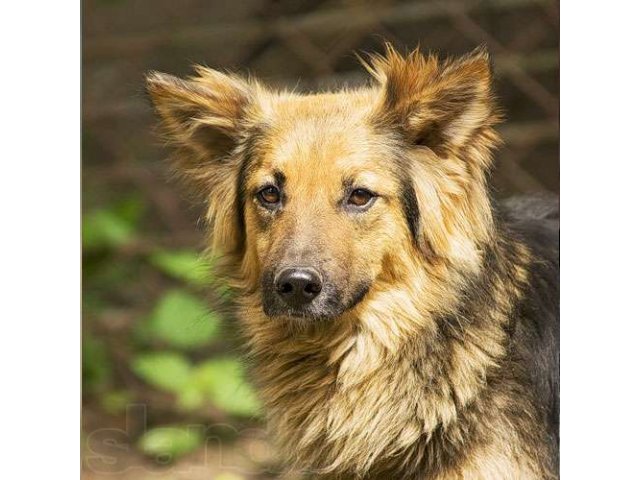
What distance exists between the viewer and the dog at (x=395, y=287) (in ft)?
8.07

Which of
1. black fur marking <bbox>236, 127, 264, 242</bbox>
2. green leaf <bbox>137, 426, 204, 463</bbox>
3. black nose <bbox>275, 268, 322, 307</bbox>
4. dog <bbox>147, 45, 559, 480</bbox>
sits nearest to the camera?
black nose <bbox>275, 268, 322, 307</bbox>

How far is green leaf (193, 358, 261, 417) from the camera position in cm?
380

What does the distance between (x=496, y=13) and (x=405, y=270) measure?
1.05 meters

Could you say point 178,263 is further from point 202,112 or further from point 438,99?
point 438,99

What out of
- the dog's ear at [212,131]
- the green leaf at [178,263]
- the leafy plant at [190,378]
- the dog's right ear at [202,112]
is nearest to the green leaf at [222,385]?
the leafy plant at [190,378]

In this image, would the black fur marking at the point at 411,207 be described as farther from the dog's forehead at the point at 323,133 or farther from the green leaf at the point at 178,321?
the green leaf at the point at 178,321

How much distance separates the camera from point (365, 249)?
2.47 m

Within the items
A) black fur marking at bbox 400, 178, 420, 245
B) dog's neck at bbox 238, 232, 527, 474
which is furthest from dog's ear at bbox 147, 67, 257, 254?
black fur marking at bbox 400, 178, 420, 245

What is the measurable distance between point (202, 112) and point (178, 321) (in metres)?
1.48

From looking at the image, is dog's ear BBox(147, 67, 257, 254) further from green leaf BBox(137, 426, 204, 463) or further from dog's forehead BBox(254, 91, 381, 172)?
green leaf BBox(137, 426, 204, 463)

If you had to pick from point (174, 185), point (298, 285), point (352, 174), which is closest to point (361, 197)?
point (352, 174)
